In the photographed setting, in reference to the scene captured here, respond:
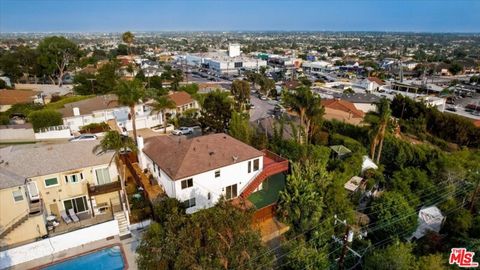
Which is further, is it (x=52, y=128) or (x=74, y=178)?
(x=52, y=128)

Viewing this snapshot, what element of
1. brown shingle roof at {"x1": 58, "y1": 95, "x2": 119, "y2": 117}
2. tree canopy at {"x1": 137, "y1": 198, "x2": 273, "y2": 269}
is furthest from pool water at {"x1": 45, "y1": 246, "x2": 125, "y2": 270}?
brown shingle roof at {"x1": 58, "y1": 95, "x2": 119, "y2": 117}

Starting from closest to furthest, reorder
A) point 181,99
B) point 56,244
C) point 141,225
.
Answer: point 56,244, point 141,225, point 181,99

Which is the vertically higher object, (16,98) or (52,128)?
(16,98)

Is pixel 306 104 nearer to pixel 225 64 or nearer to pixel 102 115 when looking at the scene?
pixel 102 115

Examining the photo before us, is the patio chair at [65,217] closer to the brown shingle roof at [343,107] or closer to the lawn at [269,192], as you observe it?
the lawn at [269,192]

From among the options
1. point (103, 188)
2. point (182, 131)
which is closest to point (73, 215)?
point (103, 188)

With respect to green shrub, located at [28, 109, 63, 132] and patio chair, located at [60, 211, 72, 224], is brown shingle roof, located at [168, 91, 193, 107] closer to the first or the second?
green shrub, located at [28, 109, 63, 132]

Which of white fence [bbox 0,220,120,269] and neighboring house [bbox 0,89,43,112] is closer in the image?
white fence [bbox 0,220,120,269]
